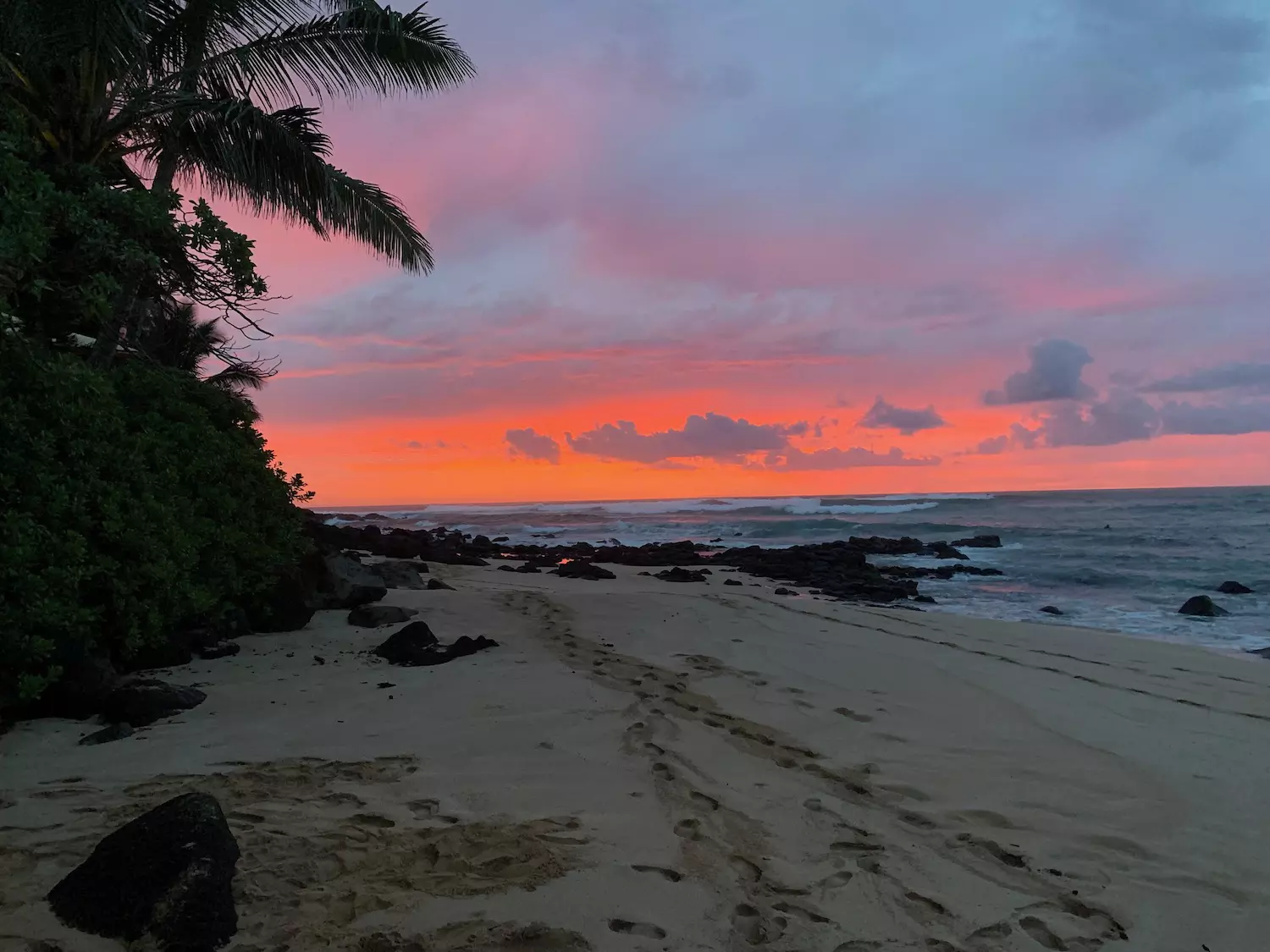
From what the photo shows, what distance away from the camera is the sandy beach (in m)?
2.63

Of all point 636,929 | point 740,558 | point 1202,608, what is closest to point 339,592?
point 636,929

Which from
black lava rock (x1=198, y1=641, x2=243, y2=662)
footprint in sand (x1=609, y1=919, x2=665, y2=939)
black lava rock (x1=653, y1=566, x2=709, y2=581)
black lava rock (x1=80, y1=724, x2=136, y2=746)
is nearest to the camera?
footprint in sand (x1=609, y1=919, x2=665, y2=939)

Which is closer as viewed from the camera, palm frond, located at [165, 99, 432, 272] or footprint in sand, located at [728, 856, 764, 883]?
footprint in sand, located at [728, 856, 764, 883]

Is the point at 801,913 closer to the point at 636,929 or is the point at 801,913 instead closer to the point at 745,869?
the point at 745,869

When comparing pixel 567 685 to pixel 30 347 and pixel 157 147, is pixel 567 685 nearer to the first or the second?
pixel 30 347

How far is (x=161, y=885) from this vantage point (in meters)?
2.40

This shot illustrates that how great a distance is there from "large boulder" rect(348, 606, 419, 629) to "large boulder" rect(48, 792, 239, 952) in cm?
→ 558

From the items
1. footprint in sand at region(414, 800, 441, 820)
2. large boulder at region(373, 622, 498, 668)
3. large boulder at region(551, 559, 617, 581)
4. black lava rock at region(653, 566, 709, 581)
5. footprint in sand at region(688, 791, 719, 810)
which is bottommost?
black lava rock at region(653, 566, 709, 581)

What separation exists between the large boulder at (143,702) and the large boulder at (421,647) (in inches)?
69.5

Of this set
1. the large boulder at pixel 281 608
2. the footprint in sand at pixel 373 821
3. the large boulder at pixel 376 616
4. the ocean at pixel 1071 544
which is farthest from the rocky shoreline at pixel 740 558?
the footprint in sand at pixel 373 821

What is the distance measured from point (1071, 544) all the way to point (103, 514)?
2982 cm

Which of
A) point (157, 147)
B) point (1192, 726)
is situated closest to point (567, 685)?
point (1192, 726)

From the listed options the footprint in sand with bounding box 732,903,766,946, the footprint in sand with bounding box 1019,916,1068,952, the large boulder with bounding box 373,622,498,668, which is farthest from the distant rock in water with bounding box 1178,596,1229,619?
the footprint in sand with bounding box 732,903,766,946

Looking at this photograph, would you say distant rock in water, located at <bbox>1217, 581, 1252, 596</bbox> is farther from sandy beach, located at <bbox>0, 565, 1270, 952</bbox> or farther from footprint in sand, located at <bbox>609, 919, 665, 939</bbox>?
footprint in sand, located at <bbox>609, 919, 665, 939</bbox>
